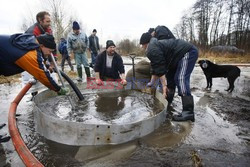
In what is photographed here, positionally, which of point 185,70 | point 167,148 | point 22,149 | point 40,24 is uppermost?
point 40,24

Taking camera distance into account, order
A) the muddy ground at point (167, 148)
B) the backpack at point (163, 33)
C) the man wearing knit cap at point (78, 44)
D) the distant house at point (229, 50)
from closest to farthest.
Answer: the muddy ground at point (167, 148), the backpack at point (163, 33), the man wearing knit cap at point (78, 44), the distant house at point (229, 50)

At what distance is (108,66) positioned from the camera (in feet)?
15.2

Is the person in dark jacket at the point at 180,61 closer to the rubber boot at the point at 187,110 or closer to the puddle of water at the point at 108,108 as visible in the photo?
the rubber boot at the point at 187,110

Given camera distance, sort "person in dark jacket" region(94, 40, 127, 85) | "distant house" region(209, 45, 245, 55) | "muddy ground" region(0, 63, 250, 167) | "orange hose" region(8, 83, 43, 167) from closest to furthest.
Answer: "orange hose" region(8, 83, 43, 167) → "muddy ground" region(0, 63, 250, 167) → "person in dark jacket" region(94, 40, 127, 85) → "distant house" region(209, 45, 245, 55)

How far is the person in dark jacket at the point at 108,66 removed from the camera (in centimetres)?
450

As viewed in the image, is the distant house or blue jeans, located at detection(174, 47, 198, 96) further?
the distant house

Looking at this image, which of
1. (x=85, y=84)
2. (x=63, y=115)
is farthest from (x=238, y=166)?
(x=85, y=84)

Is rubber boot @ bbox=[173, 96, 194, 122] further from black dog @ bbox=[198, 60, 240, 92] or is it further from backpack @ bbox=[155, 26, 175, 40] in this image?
black dog @ bbox=[198, 60, 240, 92]

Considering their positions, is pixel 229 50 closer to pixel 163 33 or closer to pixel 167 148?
pixel 163 33

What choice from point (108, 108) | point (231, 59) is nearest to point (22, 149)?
point (108, 108)

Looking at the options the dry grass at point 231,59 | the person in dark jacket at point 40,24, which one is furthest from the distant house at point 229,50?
the person in dark jacket at point 40,24

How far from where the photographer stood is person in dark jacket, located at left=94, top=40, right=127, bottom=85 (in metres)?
4.50

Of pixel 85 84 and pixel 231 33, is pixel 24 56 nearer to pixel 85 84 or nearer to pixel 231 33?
pixel 85 84

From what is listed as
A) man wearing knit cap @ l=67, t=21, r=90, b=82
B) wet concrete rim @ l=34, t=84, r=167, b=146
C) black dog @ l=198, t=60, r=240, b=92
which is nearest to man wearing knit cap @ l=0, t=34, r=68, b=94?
wet concrete rim @ l=34, t=84, r=167, b=146
